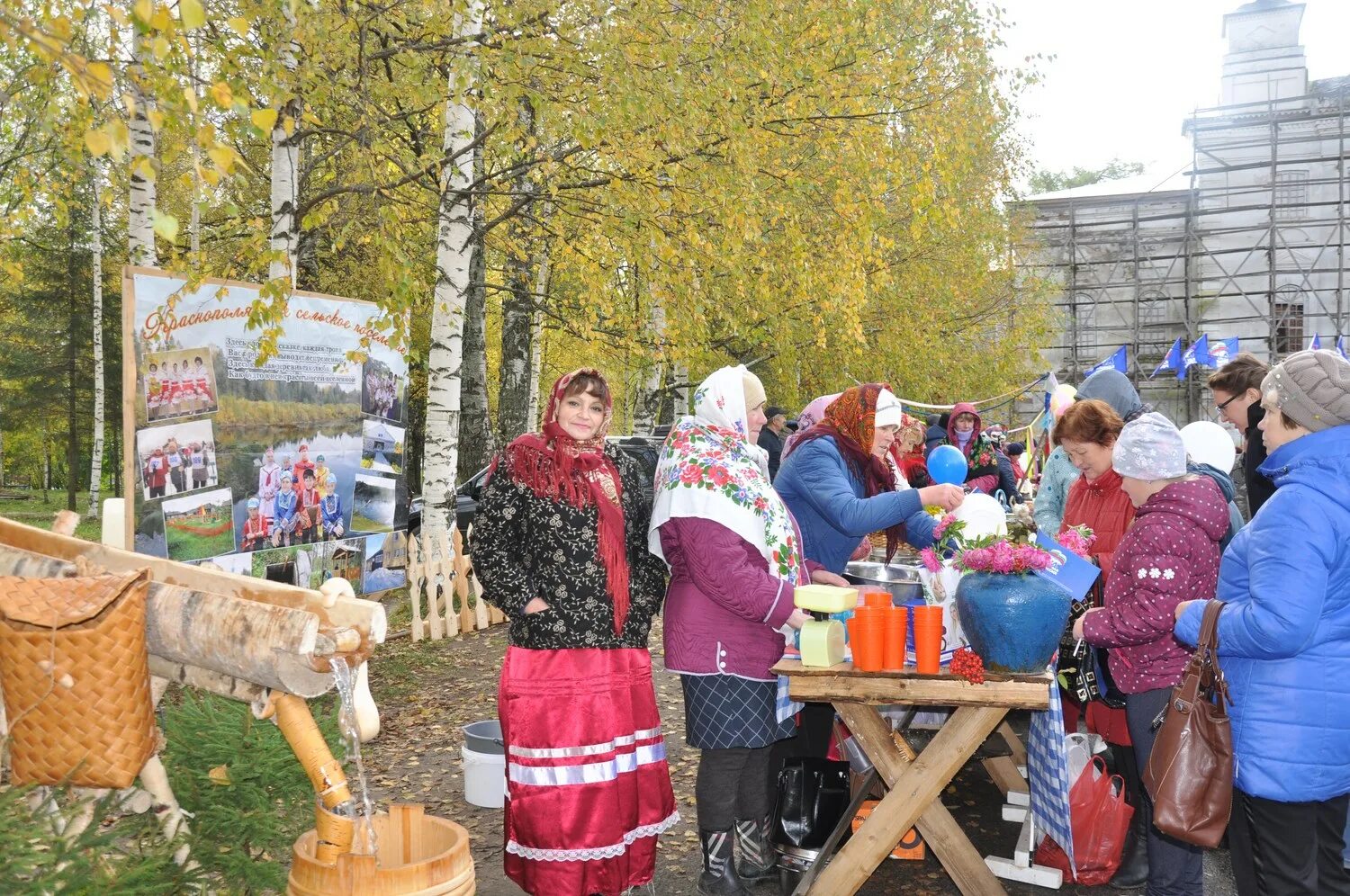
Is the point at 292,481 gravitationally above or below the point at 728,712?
above

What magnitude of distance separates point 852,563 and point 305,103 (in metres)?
5.30

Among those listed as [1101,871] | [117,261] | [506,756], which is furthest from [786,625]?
[117,261]

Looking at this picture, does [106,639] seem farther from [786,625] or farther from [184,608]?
[786,625]

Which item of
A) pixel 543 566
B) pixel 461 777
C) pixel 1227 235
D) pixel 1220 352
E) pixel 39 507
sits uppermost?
pixel 1227 235

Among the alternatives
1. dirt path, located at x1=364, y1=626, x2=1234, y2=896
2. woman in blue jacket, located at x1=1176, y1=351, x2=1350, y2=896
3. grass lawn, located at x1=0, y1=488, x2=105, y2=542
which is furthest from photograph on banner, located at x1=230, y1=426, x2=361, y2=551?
grass lawn, located at x1=0, y1=488, x2=105, y2=542

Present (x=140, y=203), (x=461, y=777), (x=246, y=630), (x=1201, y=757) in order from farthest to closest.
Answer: (x=140, y=203) → (x=461, y=777) → (x=1201, y=757) → (x=246, y=630)

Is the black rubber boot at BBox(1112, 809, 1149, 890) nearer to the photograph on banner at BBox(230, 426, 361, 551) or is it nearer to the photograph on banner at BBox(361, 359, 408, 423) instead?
the photograph on banner at BBox(230, 426, 361, 551)

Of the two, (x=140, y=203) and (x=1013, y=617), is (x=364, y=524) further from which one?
(x=1013, y=617)

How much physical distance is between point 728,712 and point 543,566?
2.91 feet

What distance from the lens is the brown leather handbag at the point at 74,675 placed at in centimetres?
208

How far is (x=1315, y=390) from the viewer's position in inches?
112

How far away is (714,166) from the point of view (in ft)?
31.6

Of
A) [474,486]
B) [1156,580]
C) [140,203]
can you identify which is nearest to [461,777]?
[1156,580]

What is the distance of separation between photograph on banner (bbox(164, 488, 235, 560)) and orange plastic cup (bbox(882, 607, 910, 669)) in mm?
4360
